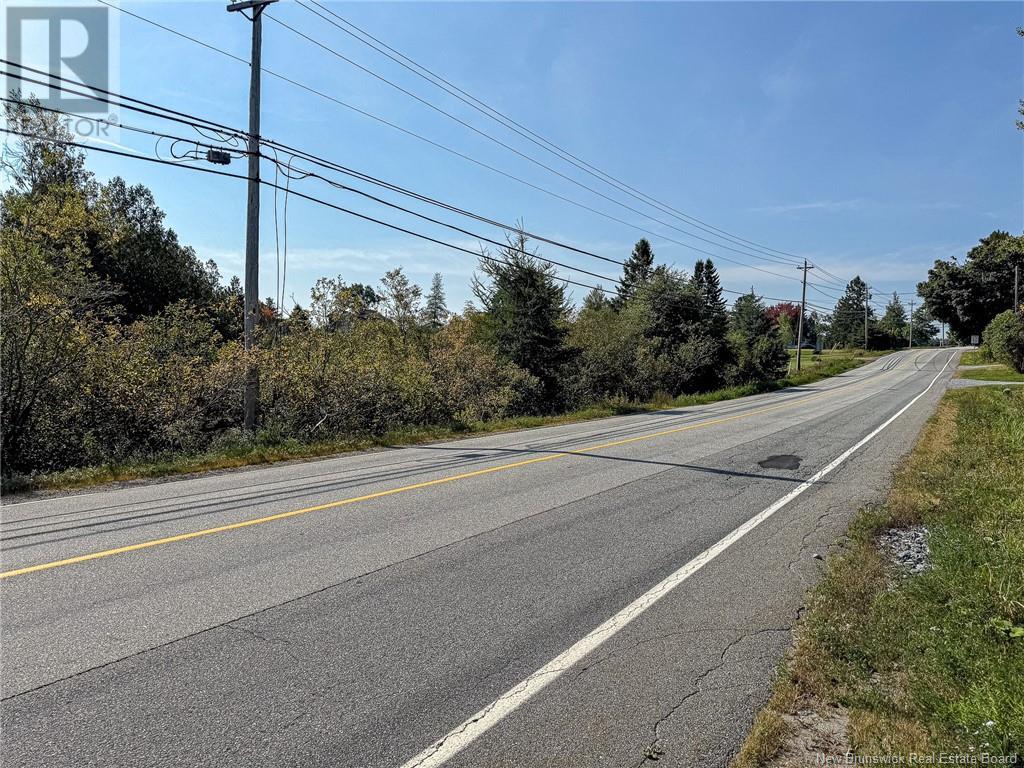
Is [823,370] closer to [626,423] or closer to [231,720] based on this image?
[626,423]

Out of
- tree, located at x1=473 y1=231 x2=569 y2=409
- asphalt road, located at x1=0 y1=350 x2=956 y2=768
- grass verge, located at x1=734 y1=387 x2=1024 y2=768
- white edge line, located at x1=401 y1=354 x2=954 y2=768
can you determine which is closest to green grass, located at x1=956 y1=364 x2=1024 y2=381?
tree, located at x1=473 y1=231 x2=569 y2=409

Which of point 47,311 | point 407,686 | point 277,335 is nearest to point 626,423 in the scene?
point 277,335

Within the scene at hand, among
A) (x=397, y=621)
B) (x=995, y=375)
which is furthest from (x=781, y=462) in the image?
(x=995, y=375)

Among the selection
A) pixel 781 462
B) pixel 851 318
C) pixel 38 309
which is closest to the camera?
pixel 38 309

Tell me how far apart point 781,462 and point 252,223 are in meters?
11.6

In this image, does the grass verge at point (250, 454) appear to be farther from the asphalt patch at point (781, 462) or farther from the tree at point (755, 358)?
the tree at point (755, 358)

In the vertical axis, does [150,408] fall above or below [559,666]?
above

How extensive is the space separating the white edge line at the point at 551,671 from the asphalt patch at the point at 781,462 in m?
4.47

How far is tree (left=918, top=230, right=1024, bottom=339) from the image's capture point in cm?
6575

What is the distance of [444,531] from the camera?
6102 millimetres

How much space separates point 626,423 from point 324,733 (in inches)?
656

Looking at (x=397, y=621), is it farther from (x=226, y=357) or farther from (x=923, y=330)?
(x=923, y=330)

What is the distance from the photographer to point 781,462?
426 inches

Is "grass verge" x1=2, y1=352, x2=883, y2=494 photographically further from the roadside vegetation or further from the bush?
the bush
